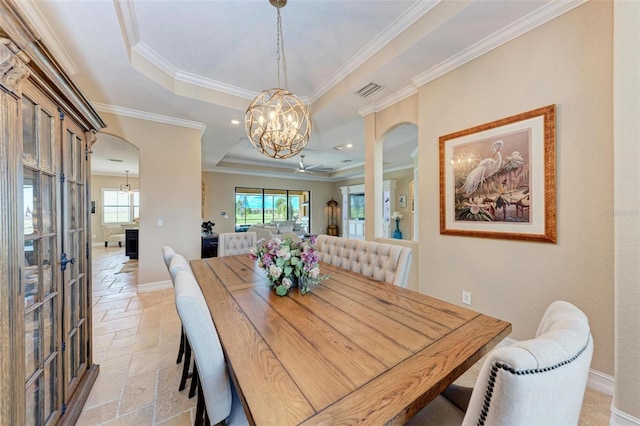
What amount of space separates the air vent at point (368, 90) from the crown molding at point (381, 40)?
24 cm

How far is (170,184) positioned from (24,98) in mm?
3231

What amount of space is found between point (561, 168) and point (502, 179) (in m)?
0.37

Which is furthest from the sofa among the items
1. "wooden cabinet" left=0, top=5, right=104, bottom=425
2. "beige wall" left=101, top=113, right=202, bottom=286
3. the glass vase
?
the glass vase

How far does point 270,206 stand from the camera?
31.7 feet

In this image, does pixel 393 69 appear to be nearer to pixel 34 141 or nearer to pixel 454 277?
pixel 454 277

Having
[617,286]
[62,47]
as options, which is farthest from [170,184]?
[617,286]

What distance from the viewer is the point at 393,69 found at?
263 cm

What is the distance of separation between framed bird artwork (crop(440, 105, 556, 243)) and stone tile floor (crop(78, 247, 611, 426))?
1.20m

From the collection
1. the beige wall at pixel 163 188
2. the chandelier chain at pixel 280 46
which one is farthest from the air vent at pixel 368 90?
the beige wall at pixel 163 188

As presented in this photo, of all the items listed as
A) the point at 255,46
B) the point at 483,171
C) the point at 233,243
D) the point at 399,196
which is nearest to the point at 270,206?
the point at 399,196

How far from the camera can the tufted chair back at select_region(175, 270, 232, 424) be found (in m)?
0.96

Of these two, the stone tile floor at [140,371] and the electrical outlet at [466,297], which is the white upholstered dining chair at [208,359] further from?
the electrical outlet at [466,297]

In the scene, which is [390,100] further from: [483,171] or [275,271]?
[275,271]

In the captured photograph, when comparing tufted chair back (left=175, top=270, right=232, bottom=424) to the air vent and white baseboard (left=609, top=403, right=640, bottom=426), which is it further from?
the air vent
